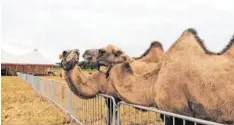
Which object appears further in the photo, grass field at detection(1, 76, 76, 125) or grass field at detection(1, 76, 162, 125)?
grass field at detection(1, 76, 76, 125)

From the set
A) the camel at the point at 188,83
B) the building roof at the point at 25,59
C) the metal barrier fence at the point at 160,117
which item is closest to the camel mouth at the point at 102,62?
the camel at the point at 188,83

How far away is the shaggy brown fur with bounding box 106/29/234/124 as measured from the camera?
14.9 ft

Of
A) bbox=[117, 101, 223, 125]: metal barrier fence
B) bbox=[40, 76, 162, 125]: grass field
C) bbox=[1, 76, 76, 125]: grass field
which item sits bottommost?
bbox=[1, 76, 76, 125]: grass field

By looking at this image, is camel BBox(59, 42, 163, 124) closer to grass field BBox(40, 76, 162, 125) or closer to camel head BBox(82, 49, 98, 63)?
camel head BBox(82, 49, 98, 63)

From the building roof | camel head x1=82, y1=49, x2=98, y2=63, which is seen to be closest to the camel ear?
camel head x1=82, y1=49, x2=98, y2=63

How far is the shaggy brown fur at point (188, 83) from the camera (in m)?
4.53

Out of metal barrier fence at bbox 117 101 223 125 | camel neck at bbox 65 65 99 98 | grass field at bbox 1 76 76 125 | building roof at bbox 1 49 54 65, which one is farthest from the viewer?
building roof at bbox 1 49 54 65

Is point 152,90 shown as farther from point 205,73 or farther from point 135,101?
point 205,73

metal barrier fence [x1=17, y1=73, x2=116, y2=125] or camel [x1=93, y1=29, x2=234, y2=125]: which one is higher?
camel [x1=93, y1=29, x2=234, y2=125]

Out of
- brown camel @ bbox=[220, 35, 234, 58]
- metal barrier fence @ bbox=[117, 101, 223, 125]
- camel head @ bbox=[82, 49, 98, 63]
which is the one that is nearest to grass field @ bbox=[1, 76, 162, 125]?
metal barrier fence @ bbox=[117, 101, 223, 125]

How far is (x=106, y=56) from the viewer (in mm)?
6301

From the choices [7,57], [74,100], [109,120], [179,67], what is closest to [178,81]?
[179,67]

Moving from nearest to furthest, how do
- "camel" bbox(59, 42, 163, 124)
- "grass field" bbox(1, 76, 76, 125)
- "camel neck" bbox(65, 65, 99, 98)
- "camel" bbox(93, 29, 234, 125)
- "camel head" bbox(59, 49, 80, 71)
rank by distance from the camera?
"camel" bbox(93, 29, 234, 125), "camel" bbox(59, 42, 163, 124), "camel head" bbox(59, 49, 80, 71), "camel neck" bbox(65, 65, 99, 98), "grass field" bbox(1, 76, 76, 125)

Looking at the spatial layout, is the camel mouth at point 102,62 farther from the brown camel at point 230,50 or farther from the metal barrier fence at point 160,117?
the brown camel at point 230,50
